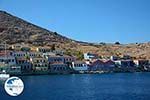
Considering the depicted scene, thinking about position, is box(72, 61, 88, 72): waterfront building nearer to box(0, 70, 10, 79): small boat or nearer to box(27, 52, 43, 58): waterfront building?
box(27, 52, 43, 58): waterfront building

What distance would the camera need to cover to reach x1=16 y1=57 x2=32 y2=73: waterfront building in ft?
273

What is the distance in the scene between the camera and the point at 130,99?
3334 centimetres

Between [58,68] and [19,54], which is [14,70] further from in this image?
[58,68]

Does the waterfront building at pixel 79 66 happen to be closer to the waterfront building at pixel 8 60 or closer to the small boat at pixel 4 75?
the waterfront building at pixel 8 60

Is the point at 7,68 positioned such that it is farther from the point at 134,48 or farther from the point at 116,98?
the point at 134,48

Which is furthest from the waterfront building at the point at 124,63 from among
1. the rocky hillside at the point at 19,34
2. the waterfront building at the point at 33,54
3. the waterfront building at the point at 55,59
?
the rocky hillside at the point at 19,34

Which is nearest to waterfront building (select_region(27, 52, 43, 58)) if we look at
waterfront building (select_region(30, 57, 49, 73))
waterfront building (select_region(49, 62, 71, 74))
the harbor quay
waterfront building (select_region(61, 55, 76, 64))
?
the harbor quay

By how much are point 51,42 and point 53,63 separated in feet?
126

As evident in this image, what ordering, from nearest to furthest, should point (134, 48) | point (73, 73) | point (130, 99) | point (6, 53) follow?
point (130, 99) < point (6, 53) < point (73, 73) < point (134, 48)

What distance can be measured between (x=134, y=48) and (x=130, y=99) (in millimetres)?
115266

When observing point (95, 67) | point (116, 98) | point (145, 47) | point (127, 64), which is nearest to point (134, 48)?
point (145, 47)

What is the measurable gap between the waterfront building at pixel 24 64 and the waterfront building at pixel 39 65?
1052 millimetres

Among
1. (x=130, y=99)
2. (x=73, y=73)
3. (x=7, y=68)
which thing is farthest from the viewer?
(x=73, y=73)

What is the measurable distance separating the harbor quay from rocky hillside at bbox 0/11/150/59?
8.34 metres
